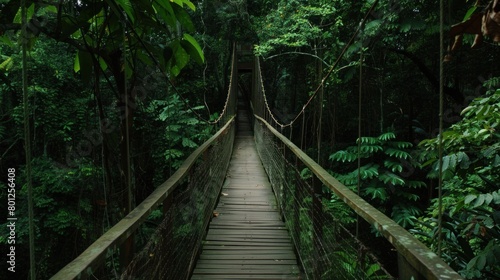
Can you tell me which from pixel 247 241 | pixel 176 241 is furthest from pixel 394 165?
pixel 176 241

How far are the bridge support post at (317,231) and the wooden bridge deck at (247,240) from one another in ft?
1.58

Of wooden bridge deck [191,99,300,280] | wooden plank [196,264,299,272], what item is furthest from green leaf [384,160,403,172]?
wooden plank [196,264,299,272]

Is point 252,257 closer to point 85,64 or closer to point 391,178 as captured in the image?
point 85,64

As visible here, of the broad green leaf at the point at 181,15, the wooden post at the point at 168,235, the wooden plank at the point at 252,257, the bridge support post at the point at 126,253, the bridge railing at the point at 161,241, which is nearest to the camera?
the bridge railing at the point at 161,241

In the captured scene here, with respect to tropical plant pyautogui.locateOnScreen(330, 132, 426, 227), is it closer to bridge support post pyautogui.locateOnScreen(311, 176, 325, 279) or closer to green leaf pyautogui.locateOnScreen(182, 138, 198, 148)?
green leaf pyautogui.locateOnScreen(182, 138, 198, 148)

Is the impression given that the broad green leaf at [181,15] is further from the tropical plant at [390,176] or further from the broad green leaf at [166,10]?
the tropical plant at [390,176]

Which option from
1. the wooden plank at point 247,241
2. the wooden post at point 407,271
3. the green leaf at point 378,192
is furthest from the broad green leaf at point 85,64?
the green leaf at point 378,192

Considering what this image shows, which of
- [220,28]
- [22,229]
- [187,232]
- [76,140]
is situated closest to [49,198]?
[22,229]

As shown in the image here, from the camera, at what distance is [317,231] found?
1704 millimetres

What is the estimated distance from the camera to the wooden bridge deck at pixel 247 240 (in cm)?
221

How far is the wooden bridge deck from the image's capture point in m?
2.21

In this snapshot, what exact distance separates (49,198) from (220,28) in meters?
5.86

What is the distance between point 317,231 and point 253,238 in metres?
1.12

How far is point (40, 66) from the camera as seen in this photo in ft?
18.0
